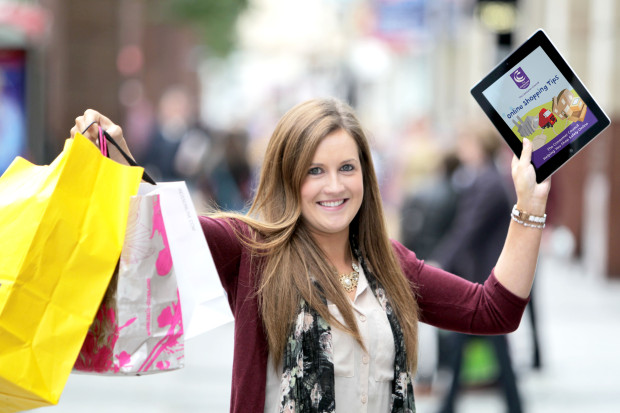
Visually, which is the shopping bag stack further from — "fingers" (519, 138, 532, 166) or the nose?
"fingers" (519, 138, 532, 166)

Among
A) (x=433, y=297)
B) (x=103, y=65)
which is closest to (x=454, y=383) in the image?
(x=433, y=297)

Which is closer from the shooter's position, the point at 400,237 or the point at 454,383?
the point at 454,383

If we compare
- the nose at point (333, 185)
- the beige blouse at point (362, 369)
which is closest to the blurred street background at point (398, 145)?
the nose at point (333, 185)

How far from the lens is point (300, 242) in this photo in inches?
110

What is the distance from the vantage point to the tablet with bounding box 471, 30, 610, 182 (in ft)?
9.02

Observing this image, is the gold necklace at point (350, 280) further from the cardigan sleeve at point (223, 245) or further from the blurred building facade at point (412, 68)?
the blurred building facade at point (412, 68)

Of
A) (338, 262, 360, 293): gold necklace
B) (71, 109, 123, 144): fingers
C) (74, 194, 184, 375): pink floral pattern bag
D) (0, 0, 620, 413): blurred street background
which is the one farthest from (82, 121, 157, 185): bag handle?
(0, 0, 620, 413): blurred street background

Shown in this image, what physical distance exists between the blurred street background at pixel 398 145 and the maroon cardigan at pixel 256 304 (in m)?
0.61

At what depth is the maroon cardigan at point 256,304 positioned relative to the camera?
2.63 meters

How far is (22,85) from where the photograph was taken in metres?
9.64

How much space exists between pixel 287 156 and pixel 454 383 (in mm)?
4107

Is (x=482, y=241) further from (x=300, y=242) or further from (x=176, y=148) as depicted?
(x=176, y=148)

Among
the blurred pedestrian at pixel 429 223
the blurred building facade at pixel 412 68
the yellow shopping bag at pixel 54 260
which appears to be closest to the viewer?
the yellow shopping bag at pixel 54 260

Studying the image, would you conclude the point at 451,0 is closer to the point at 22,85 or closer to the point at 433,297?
the point at 22,85
